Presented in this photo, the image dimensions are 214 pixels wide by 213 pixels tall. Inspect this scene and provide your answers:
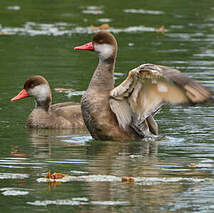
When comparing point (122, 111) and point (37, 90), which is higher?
point (122, 111)

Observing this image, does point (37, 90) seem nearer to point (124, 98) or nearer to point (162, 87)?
→ point (124, 98)

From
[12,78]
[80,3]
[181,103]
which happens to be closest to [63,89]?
[12,78]

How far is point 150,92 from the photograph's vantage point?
1210 cm

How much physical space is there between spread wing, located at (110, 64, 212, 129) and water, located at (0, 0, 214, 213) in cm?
54

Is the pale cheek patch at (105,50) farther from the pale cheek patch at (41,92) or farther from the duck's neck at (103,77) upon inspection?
the pale cheek patch at (41,92)

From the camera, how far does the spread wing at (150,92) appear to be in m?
11.1

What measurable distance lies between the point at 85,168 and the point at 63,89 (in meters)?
6.38

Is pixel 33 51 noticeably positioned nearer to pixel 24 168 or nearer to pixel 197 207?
pixel 24 168

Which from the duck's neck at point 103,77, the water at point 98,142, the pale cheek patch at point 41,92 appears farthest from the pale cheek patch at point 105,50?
the pale cheek patch at point 41,92

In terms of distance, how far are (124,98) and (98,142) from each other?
2.79ft

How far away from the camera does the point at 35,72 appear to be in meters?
18.6

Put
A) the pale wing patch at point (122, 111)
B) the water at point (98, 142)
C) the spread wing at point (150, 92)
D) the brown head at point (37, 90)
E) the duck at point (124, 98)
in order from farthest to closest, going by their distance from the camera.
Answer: the brown head at point (37, 90) → the pale wing patch at point (122, 111) → the duck at point (124, 98) → the spread wing at point (150, 92) → the water at point (98, 142)

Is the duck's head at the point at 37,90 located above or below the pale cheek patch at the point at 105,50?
below

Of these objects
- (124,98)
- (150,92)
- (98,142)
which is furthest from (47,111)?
(150,92)
